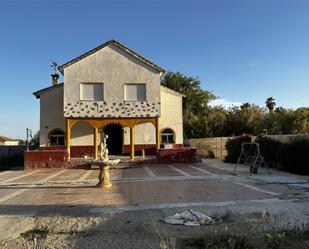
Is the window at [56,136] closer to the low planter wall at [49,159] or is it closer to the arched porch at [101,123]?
the arched porch at [101,123]

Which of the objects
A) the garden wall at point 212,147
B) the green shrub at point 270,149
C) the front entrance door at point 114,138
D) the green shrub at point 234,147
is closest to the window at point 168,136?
the front entrance door at point 114,138

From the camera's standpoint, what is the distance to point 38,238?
7.91 metres

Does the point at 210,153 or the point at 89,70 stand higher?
the point at 89,70

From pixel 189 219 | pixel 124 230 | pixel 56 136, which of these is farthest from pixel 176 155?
pixel 124 230

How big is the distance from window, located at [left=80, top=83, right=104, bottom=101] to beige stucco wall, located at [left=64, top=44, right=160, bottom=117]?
10.1 inches

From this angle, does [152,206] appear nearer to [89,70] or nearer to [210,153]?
[89,70]

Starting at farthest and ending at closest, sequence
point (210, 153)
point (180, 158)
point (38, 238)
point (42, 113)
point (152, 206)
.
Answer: point (210, 153), point (42, 113), point (180, 158), point (152, 206), point (38, 238)

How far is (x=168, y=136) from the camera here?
31.9 meters

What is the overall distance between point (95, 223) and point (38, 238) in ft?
5.06

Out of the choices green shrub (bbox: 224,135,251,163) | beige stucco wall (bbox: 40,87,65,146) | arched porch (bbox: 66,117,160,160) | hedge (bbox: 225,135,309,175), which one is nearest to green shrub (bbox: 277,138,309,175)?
hedge (bbox: 225,135,309,175)

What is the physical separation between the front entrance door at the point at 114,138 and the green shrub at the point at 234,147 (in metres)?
8.77

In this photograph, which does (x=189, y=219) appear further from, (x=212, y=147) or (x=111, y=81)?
(x=212, y=147)

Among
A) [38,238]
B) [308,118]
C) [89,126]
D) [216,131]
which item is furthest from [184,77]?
[38,238]

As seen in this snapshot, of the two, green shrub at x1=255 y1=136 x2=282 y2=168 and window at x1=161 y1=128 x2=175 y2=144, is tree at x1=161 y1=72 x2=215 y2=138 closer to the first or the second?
window at x1=161 y1=128 x2=175 y2=144
